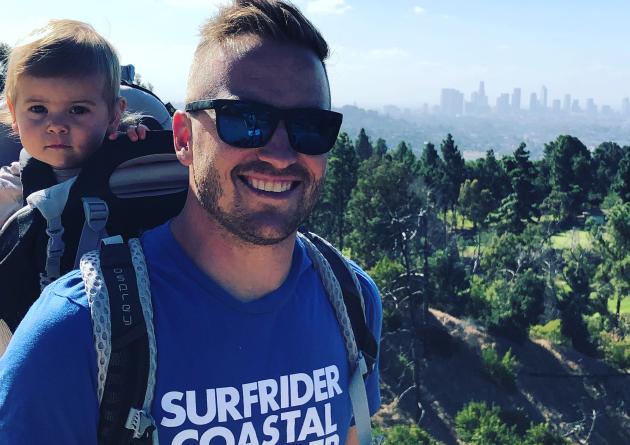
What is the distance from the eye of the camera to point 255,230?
1857mm

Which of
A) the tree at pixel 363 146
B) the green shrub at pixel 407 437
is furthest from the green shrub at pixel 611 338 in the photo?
the tree at pixel 363 146

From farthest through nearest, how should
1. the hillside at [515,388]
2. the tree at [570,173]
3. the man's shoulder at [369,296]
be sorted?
the tree at [570,173], the hillside at [515,388], the man's shoulder at [369,296]

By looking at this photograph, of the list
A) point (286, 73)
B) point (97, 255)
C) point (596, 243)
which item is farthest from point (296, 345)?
point (596, 243)

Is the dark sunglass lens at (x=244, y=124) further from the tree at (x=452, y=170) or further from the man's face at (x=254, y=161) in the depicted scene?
the tree at (x=452, y=170)

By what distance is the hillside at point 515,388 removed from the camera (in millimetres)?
20594

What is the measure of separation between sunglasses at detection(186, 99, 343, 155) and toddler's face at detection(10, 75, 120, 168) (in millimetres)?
565

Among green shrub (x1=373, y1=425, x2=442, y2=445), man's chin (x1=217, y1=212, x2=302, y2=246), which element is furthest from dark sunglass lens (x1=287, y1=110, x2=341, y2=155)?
green shrub (x1=373, y1=425, x2=442, y2=445)

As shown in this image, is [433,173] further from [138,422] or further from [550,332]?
[138,422]

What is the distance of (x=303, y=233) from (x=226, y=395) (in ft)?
2.53

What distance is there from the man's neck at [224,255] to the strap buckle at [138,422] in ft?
1.50

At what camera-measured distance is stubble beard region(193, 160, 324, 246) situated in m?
1.85

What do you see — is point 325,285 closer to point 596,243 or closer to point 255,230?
point 255,230

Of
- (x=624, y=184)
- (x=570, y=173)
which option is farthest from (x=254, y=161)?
(x=570, y=173)

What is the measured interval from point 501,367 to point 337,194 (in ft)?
36.2
